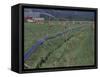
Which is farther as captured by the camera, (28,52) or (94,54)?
(94,54)

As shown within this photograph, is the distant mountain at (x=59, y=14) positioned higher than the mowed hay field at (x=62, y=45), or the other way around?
the distant mountain at (x=59, y=14)

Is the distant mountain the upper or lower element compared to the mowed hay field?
upper

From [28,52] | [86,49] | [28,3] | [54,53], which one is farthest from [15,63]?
[86,49]

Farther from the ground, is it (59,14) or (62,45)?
(59,14)

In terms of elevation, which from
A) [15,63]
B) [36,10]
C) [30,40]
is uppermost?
[36,10]

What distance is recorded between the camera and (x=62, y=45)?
12.2 ft

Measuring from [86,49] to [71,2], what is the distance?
2.22 feet

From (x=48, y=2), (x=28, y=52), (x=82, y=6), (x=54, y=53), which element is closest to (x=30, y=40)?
(x=28, y=52)

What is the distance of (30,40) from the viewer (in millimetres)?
3512

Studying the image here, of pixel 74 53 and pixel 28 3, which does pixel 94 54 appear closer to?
pixel 74 53

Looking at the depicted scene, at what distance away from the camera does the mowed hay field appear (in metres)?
3.53

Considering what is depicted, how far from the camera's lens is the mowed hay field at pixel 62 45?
3529 mm

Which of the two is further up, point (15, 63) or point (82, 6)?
point (82, 6)

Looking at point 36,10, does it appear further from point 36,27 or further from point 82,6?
point 82,6
